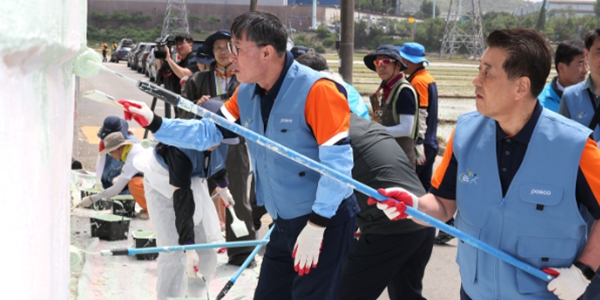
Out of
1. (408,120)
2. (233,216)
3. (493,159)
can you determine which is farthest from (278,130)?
(408,120)

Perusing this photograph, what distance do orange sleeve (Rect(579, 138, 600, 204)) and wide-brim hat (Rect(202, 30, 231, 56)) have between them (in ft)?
11.5

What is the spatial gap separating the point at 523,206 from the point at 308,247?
0.93m

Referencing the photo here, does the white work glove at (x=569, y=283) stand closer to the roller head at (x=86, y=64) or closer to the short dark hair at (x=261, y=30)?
the short dark hair at (x=261, y=30)

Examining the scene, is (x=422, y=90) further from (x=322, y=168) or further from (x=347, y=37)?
(x=322, y=168)

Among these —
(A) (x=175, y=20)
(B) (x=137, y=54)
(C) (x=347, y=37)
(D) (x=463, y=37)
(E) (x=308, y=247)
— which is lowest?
(E) (x=308, y=247)

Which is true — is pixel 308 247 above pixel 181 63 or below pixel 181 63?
below

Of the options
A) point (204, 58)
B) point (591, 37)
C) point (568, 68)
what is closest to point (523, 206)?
point (591, 37)

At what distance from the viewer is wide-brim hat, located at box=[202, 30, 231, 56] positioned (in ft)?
17.7

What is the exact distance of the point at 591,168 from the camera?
7.22 feet

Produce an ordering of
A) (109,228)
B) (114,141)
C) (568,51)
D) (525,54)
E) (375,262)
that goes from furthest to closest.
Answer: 1. (114,141)
2. (109,228)
3. (568,51)
4. (375,262)
5. (525,54)

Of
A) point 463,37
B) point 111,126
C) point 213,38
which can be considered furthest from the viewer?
point 463,37

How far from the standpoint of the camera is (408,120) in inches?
232

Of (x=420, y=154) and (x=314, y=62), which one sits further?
(x=420, y=154)

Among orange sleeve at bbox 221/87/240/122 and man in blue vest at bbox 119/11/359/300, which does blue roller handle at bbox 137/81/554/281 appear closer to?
man in blue vest at bbox 119/11/359/300
